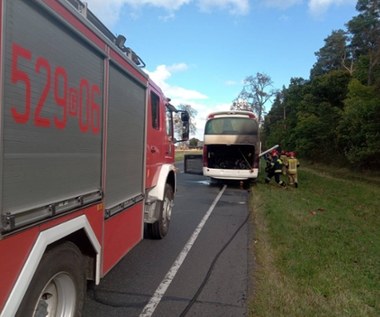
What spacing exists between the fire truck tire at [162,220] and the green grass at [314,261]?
1637 mm

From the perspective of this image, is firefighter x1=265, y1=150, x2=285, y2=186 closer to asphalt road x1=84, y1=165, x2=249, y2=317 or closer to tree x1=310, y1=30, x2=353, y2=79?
asphalt road x1=84, y1=165, x2=249, y2=317

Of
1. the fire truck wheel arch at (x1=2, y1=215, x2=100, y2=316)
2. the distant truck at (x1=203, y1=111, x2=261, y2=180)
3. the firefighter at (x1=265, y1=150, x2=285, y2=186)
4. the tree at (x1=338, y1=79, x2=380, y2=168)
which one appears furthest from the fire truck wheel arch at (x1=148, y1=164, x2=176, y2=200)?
the tree at (x1=338, y1=79, x2=380, y2=168)

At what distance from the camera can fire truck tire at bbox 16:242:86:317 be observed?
2785mm

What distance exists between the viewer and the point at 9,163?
247 cm

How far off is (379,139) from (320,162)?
16946 mm

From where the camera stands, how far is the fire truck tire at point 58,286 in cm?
279

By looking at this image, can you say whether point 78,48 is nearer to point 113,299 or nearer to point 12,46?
point 12,46

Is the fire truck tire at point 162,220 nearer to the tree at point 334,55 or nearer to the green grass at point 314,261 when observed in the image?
the green grass at point 314,261

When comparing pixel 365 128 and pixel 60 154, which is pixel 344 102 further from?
pixel 60 154

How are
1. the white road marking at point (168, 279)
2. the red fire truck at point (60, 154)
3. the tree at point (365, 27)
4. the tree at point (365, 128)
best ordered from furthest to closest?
the tree at point (365, 27) → the tree at point (365, 128) → the white road marking at point (168, 279) → the red fire truck at point (60, 154)

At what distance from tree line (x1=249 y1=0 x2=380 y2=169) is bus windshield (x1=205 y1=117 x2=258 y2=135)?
858 centimetres


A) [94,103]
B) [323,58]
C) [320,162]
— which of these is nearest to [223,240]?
[94,103]

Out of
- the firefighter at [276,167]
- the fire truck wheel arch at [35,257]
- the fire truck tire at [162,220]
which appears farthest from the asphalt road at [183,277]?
the firefighter at [276,167]

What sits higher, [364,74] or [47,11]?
[364,74]
